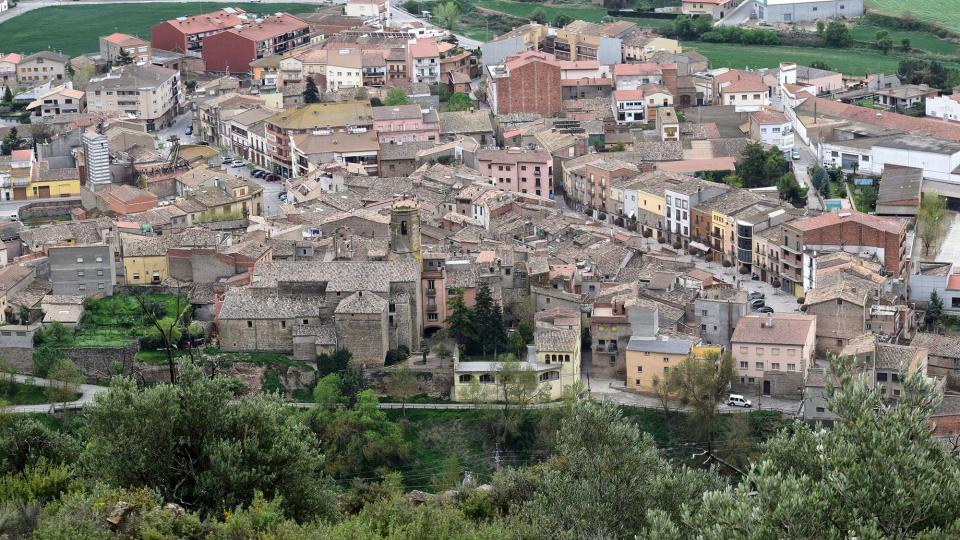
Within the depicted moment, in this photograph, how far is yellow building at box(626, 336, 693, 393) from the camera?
21.5 meters

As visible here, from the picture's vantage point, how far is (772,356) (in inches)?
851

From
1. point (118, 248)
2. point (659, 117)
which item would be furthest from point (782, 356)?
point (659, 117)

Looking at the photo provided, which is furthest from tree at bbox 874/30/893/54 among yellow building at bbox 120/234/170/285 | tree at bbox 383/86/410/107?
yellow building at bbox 120/234/170/285

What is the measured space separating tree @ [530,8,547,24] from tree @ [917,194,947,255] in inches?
754

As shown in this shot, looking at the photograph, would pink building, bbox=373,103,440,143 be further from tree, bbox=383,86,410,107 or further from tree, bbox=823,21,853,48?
tree, bbox=823,21,853,48

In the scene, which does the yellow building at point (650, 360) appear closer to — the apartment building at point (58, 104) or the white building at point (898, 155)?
the white building at point (898, 155)

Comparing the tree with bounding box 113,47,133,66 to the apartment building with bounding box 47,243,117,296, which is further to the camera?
the tree with bounding box 113,47,133,66

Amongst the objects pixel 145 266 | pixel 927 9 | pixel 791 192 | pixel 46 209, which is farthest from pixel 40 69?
pixel 927 9

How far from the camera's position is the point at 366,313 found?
21.6m

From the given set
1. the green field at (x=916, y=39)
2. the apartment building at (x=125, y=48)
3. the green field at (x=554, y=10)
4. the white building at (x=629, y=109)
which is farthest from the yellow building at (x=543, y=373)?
the green field at (x=554, y=10)

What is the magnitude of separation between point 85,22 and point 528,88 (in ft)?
58.7

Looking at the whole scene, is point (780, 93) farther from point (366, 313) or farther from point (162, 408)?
point (162, 408)

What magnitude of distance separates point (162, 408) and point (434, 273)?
32.2ft

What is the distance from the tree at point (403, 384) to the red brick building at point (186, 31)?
71.4 ft
